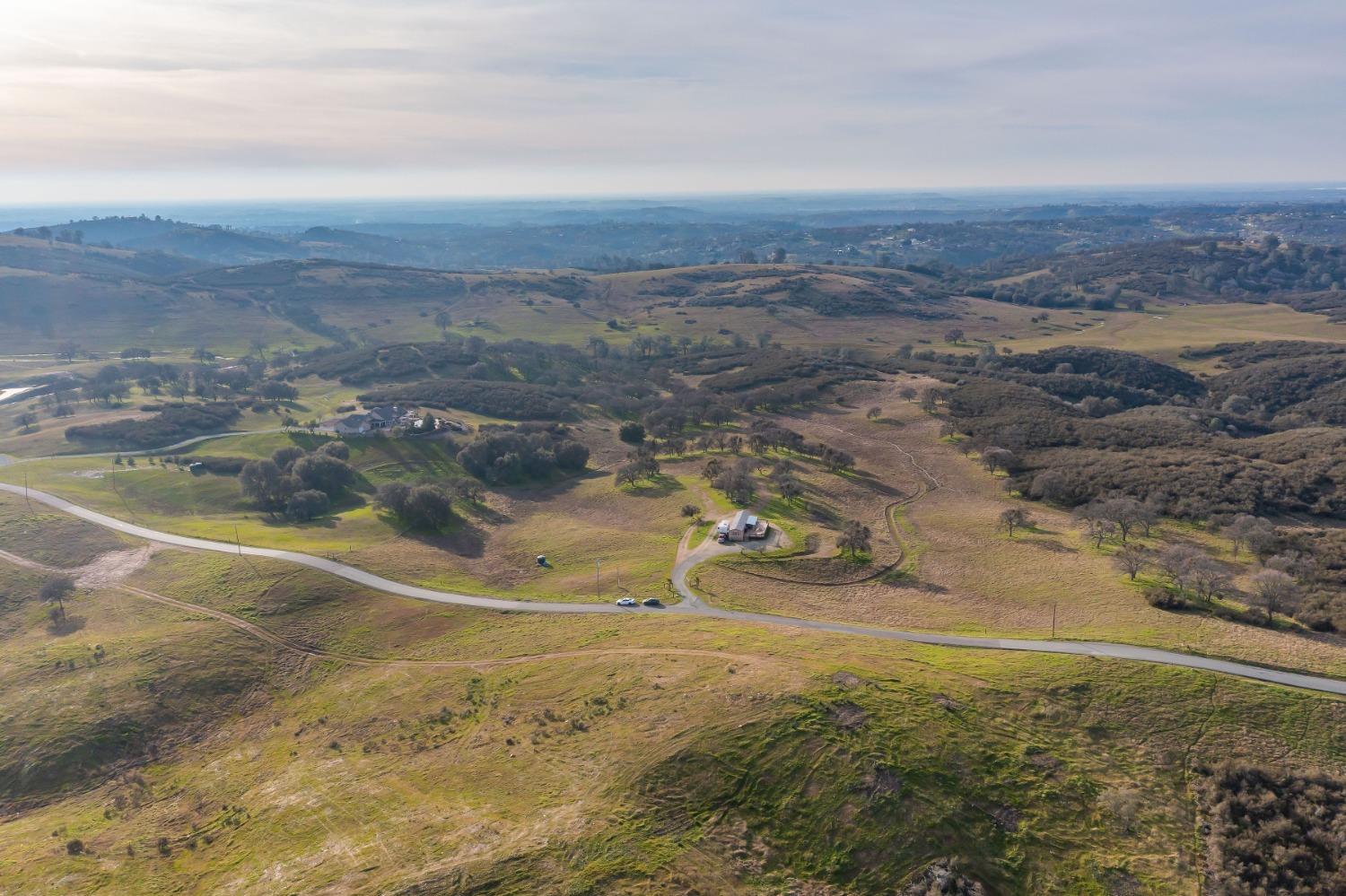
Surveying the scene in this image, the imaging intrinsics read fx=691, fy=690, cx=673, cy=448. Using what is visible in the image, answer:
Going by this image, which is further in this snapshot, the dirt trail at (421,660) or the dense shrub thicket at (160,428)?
the dense shrub thicket at (160,428)

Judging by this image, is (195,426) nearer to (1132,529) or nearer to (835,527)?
(835,527)

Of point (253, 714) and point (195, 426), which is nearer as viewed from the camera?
point (253, 714)

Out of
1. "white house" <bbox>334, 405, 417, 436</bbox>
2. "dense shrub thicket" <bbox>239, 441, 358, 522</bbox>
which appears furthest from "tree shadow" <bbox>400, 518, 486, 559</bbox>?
"white house" <bbox>334, 405, 417, 436</bbox>

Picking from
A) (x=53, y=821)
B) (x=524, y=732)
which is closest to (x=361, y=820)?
(x=524, y=732)

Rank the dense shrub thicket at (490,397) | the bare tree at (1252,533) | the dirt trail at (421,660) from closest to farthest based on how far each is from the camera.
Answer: the dirt trail at (421,660)
the bare tree at (1252,533)
the dense shrub thicket at (490,397)

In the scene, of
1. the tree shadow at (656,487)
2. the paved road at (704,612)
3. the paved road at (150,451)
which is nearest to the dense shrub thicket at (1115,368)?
the tree shadow at (656,487)

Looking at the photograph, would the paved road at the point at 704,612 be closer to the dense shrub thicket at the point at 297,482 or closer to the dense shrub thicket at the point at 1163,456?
the dense shrub thicket at the point at 297,482

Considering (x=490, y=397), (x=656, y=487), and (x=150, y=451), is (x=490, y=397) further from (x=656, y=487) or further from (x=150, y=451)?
(x=656, y=487)

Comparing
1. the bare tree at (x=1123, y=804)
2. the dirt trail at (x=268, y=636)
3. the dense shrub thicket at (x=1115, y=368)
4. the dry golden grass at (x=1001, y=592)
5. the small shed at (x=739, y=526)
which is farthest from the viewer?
the dense shrub thicket at (x=1115, y=368)

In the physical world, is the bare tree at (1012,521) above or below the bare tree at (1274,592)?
below
